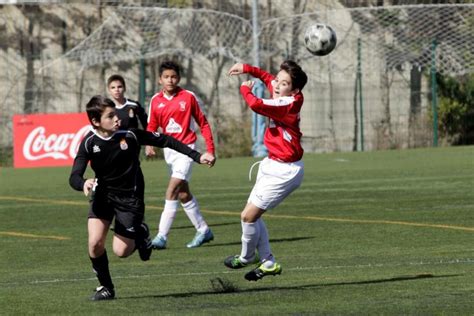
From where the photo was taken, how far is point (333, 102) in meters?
38.3

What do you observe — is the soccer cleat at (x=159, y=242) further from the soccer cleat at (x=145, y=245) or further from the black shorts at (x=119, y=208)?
the black shorts at (x=119, y=208)

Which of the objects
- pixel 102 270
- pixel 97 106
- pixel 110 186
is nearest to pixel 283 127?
pixel 110 186

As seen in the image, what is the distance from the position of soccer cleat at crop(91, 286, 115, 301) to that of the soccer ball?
5.13 metres

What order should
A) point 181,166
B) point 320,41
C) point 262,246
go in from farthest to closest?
point 181,166 → point 320,41 → point 262,246

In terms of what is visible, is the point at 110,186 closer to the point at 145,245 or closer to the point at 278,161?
the point at 145,245

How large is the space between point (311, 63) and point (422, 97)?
3.40 meters

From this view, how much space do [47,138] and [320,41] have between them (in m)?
19.9

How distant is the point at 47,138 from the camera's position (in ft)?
111

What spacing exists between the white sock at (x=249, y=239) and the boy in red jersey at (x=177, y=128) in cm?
359

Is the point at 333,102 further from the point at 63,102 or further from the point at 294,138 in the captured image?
the point at 294,138

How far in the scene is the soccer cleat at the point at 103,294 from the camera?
34.9 ft

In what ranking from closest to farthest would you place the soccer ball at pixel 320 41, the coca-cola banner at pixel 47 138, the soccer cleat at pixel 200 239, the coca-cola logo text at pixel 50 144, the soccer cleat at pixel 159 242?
the soccer ball at pixel 320 41, the soccer cleat at pixel 159 242, the soccer cleat at pixel 200 239, the coca-cola banner at pixel 47 138, the coca-cola logo text at pixel 50 144

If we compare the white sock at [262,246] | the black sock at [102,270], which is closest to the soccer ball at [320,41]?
the white sock at [262,246]

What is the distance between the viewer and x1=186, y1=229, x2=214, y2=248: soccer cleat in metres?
15.3
